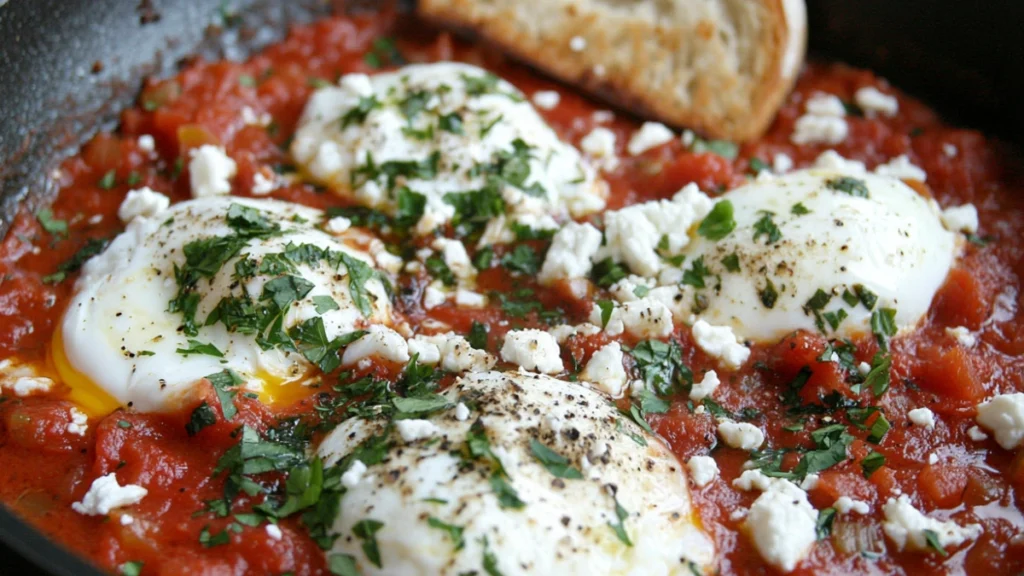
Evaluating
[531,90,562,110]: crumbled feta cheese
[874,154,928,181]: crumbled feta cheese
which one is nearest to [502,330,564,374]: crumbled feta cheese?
[531,90,562,110]: crumbled feta cheese

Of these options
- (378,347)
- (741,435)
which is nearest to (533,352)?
(378,347)

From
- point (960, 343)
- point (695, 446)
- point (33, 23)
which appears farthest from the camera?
point (33, 23)

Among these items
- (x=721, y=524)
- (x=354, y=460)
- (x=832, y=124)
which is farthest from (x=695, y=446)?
(x=832, y=124)

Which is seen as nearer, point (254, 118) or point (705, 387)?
point (705, 387)

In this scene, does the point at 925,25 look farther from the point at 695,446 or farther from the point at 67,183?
the point at 67,183

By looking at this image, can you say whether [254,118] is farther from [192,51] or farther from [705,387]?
[705,387]
